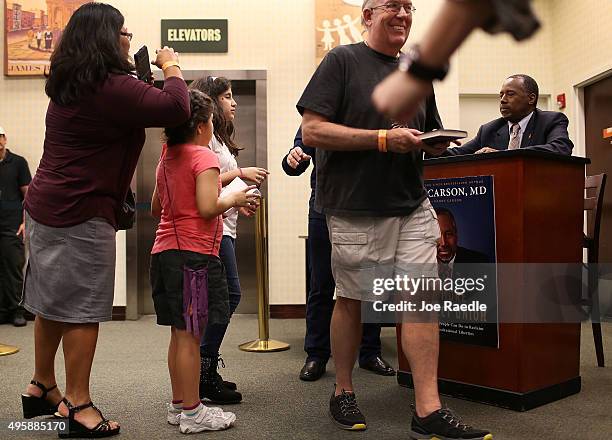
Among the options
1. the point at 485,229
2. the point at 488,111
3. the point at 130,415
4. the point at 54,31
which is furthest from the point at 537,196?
the point at 54,31

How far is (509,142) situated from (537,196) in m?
1.09

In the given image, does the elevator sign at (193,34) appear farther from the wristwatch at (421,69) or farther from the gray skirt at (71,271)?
the wristwatch at (421,69)

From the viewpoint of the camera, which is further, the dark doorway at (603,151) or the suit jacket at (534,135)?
the dark doorway at (603,151)

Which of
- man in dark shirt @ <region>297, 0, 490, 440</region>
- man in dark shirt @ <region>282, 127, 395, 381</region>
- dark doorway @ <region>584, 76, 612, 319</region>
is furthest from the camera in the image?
dark doorway @ <region>584, 76, 612, 319</region>

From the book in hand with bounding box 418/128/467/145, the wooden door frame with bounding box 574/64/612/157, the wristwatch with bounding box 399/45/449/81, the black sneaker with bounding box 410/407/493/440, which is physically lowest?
the black sneaker with bounding box 410/407/493/440

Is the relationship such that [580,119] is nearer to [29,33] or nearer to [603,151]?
[603,151]

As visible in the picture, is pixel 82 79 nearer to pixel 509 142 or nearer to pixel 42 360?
pixel 42 360

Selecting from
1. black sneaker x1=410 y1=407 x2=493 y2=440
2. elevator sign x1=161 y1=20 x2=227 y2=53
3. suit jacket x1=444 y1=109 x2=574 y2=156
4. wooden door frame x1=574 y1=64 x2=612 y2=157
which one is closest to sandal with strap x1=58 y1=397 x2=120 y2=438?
black sneaker x1=410 y1=407 x2=493 y2=440

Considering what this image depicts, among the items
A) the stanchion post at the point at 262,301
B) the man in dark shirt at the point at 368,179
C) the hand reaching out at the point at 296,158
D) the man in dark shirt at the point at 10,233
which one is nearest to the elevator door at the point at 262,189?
the man in dark shirt at the point at 10,233

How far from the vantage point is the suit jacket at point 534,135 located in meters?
3.11

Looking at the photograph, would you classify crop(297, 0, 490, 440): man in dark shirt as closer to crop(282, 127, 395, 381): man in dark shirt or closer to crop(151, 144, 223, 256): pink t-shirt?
crop(151, 144, 223, 256): pink t-shirt

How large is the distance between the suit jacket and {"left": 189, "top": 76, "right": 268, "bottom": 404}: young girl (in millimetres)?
1079

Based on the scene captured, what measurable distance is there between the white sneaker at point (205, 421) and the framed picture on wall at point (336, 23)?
3.76 meters

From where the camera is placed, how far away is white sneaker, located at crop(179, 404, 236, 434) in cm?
207
